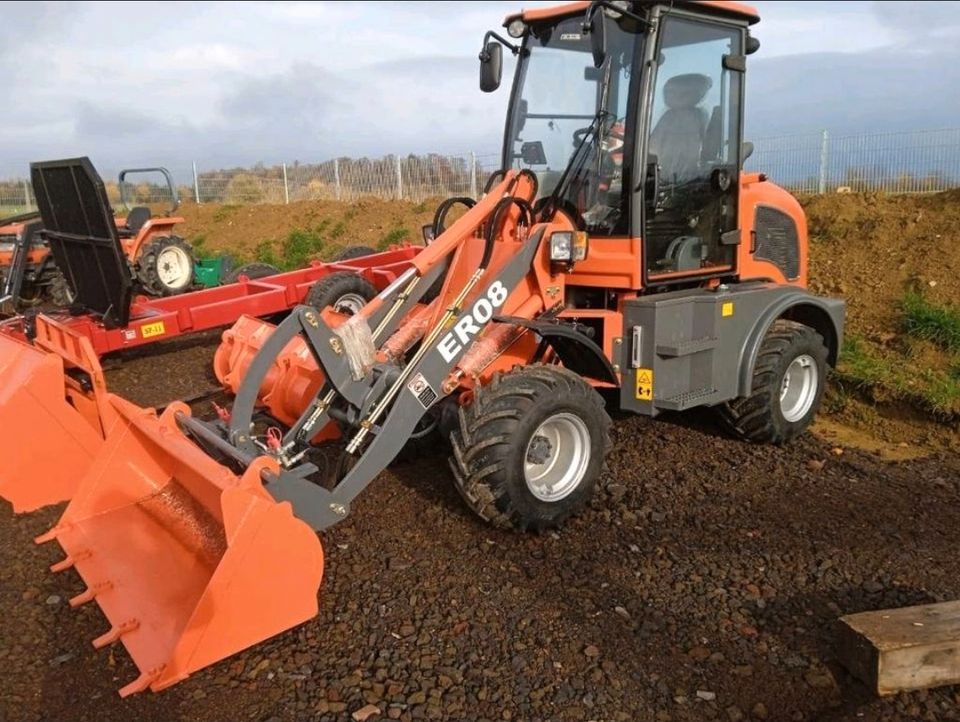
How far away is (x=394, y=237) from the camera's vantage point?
16.3 metres

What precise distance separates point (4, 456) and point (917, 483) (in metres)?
5.52

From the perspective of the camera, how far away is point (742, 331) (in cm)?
530

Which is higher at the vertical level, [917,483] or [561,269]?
[561,269]

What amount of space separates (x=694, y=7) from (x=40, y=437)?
14.9 feet

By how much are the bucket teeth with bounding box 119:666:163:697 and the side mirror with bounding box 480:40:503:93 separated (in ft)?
12.1

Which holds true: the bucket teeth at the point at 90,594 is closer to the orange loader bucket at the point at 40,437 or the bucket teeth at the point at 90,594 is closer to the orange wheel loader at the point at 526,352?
the orange wheel loader at the point at 526,352

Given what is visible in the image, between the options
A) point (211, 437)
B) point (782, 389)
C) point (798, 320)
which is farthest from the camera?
point (798, 320)

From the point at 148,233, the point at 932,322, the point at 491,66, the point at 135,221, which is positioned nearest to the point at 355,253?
the point at 148,233

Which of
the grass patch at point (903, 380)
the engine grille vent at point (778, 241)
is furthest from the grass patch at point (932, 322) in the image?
the engine grille vent at point (778, 241)

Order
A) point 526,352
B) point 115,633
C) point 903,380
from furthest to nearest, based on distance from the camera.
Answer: point 903,380 → point 526,352 → point 115,633

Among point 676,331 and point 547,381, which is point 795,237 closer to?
point 676,331

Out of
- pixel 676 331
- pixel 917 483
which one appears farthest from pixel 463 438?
pixel 917 483

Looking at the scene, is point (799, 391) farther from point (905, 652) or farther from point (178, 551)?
point (178, 551)

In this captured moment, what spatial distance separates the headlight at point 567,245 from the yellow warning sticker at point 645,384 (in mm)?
789
